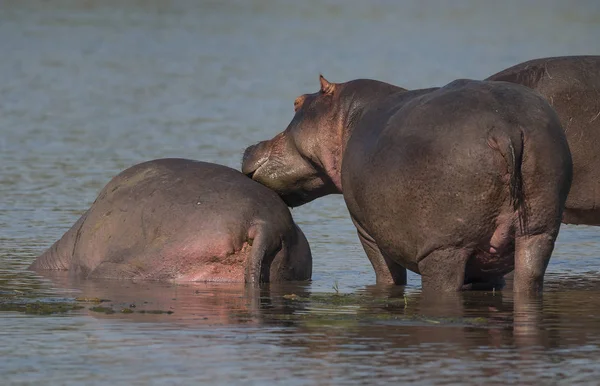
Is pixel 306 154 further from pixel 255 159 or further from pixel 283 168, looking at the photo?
pixel 255 159

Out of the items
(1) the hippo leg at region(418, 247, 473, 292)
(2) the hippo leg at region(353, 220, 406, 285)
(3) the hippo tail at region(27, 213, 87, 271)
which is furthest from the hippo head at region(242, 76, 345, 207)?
(1) the hippo leg at region(418, 247, 473, 292)

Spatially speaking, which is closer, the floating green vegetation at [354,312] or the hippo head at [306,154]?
the floating green vegetation at [354,312]

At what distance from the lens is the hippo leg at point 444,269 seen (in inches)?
400

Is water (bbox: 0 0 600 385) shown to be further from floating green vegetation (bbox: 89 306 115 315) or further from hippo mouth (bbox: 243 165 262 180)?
hippo mouth (bbox: 243 165 262 180)

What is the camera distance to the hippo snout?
12195 millimetres

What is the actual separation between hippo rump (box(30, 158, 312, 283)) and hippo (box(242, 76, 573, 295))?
67 centimetres

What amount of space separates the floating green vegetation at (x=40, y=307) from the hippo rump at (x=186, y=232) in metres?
1.51

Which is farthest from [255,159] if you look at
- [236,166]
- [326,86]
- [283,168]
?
[236,166]

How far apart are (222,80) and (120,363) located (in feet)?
63.4

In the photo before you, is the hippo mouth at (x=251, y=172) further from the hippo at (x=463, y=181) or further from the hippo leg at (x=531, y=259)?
the hippo leg at (x=531, y=259)

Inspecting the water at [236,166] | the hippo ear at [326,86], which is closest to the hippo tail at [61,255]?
the water at [236,166]

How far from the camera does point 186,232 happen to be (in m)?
11.2

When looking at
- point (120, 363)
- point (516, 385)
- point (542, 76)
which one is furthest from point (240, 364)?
point (542, 76)

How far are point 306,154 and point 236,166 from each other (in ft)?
18.2
